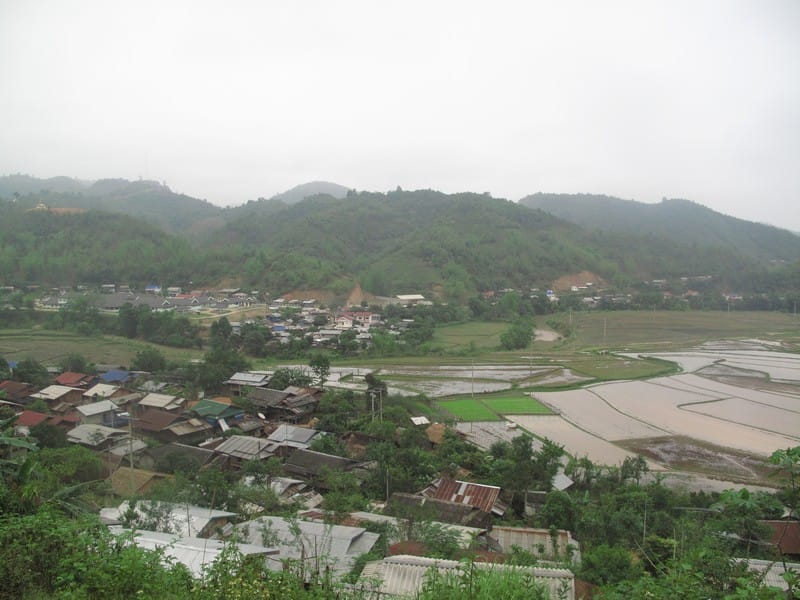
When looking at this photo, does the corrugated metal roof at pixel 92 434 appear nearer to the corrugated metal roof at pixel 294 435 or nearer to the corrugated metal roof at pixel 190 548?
the corrugated metal roof at pixel 294 435

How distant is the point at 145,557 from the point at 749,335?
130 ft

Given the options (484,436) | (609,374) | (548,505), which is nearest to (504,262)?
(609,374)

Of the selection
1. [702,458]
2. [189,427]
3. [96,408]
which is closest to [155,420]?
[189,427]

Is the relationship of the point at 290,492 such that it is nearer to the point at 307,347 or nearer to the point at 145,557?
the point at 145,557

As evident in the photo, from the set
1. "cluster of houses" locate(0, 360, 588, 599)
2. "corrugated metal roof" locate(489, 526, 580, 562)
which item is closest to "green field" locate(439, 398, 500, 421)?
"cluster of houses" locate(0, 360, 588, 599)

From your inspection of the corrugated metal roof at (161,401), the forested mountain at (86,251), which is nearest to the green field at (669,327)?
the corrugated metal roof at (161,401)

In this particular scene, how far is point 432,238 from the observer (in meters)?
60.4

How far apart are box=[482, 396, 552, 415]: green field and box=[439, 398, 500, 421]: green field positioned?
0.40 metres

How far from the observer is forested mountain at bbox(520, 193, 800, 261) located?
291ft

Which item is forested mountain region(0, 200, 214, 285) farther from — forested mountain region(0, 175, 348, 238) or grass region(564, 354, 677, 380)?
grass region(564, 354, 677, 380)

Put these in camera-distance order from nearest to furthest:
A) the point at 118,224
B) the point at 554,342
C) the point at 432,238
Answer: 1. the point at 554,342
2. the point at 118,224
3. the point at 432,238

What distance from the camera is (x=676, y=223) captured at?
355 ft

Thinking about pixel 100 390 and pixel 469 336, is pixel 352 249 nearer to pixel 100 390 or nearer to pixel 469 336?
pixel 469 336

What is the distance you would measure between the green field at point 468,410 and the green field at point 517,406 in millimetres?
403
